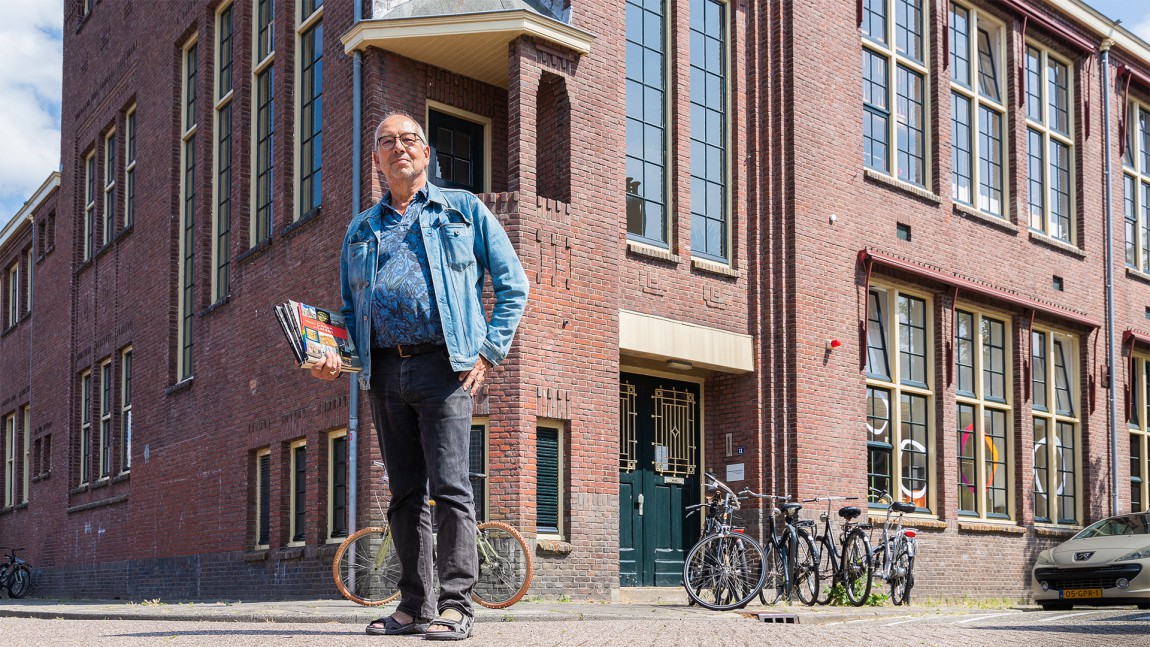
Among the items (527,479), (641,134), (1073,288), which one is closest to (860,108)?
(641,134)

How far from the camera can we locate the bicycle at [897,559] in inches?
570

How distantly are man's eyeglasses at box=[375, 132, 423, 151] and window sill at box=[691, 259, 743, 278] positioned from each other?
10.2 meters

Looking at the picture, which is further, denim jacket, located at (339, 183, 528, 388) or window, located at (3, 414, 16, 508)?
window, located at (3, 414, 16, 508)

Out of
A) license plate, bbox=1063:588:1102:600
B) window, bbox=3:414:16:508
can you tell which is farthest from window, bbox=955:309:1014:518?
window, bbox=3:414:16:508

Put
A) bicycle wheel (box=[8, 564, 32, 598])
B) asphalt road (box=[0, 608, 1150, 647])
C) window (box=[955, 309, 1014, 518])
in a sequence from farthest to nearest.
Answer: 1. bicycle wheel (box=[8, 564, 32, 598])
2. window (box=[955, 309, 1014, 518])
3. asphalt road (box=[0, 608, 1150, 647])

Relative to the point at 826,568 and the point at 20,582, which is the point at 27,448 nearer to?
the point at 20,582

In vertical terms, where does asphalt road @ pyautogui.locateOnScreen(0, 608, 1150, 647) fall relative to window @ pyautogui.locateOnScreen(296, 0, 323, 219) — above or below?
below

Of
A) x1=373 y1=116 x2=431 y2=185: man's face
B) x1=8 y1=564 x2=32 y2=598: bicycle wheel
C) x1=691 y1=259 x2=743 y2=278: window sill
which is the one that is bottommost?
x1=8 y1=564 x2=32 y2=598: bicycle wheel

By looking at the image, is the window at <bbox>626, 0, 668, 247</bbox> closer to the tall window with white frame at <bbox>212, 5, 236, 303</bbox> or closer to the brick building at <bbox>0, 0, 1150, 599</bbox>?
the brick building at <bbox>0, 0, 1150, 599</bbox>

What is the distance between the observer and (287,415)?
15867 mm

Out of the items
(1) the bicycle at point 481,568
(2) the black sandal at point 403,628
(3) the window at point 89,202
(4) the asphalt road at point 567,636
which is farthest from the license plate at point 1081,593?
(3) the window at point 89,202

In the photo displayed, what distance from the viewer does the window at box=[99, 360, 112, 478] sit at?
875 inches

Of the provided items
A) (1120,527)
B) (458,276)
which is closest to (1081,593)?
(1120,527)

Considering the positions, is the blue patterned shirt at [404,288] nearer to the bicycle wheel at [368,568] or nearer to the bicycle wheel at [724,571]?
the bicycle wheel at [368,568]
